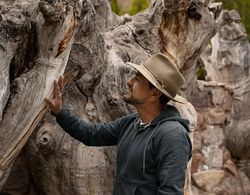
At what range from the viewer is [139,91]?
3723 millimetres

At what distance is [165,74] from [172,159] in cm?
58

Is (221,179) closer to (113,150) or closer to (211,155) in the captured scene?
(211,155)

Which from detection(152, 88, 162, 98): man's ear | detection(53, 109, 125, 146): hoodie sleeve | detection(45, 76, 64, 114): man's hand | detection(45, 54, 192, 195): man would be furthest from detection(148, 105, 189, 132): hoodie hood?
detection(45, 76, 64, 114): man's hand

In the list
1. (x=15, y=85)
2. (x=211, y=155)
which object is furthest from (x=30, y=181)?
(x=211, y=155)

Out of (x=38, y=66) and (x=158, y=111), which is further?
(x=38, y=66)

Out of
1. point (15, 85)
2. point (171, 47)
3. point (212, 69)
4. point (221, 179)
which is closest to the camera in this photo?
point (15, 85)

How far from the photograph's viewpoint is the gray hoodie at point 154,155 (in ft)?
11.0

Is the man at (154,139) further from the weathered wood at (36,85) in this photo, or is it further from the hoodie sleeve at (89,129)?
the weathered wood at (36,85)

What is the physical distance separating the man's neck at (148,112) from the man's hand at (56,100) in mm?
599

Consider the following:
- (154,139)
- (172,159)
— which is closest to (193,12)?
(154,139)

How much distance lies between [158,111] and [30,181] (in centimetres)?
187

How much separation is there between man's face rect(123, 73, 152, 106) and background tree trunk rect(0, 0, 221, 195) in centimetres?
64

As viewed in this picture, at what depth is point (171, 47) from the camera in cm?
582

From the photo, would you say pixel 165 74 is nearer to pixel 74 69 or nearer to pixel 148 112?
pixel 148 112
